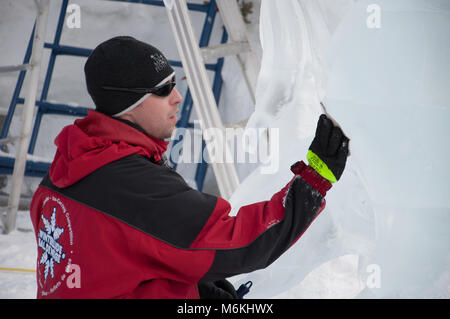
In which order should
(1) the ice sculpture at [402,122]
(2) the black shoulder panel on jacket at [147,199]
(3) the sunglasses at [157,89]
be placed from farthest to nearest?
(1) the ice sculpture at [402,122], (3) the sunglasses at [157,89], (2) the black shoulder panel on jacket at [147,199]

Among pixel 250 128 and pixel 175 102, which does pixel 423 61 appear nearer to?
pixel 175 102

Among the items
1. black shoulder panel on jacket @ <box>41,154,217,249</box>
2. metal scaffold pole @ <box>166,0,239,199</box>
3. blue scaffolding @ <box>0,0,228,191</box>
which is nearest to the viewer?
black shoulder panel on jacket @ <box>41,154,217,249</box>

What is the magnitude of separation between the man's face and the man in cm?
2

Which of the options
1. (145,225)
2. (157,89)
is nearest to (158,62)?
(157,89)

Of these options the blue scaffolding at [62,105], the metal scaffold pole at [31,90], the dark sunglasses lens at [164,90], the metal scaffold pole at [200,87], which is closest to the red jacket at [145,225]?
the dark sunglasses lens at [164,90]

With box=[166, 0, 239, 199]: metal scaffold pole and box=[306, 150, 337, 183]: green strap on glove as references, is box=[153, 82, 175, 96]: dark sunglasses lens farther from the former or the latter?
box=[166, 0, 239, 199]: metal scaffold pole

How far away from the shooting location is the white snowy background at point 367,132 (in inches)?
36.0

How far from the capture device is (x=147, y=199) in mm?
696

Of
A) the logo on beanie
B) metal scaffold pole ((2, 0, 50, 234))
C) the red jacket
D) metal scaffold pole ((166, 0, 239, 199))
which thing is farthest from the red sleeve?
metal scaffold pole ((2, 0, 50, 234))

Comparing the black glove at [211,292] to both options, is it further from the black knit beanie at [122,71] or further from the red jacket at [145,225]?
the black knit beanie at [122,71]

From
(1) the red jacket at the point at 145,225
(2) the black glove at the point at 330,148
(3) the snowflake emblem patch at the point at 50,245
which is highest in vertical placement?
(2) the black glove at the point at 330,148

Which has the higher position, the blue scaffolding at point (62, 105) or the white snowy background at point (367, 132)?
the white snowy background at point (367, 132)

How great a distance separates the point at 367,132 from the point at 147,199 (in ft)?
1.74

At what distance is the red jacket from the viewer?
0.69 metres
